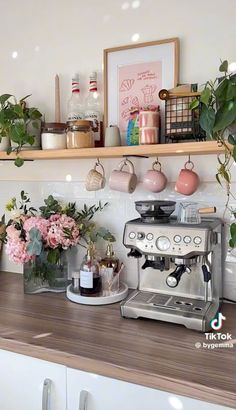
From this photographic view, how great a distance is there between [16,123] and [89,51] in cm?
46

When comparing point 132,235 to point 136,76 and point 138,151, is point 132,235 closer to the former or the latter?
point 138,151

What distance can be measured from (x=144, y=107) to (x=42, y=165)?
61 centimetres

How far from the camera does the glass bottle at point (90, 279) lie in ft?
4.91

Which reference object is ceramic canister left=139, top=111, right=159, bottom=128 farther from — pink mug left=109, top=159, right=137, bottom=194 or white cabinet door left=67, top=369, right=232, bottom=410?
white cabinet door left=67, top=369, right=232, bottom=410

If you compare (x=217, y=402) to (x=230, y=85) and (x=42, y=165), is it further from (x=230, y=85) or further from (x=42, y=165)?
(x=42, y=165)

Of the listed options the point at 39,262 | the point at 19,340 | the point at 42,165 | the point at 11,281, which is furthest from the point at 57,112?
the point at 19,340

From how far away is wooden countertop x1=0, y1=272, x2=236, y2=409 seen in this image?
94 cm

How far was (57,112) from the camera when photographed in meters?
1.73

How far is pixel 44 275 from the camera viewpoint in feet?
5.39

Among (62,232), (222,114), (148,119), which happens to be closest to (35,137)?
(62,232)

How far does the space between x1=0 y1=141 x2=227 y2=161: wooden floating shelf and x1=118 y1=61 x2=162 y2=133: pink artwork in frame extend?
0.70 ft

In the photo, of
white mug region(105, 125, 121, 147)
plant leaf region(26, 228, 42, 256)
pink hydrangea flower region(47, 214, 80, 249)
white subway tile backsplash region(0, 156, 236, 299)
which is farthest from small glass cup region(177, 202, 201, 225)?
plant leaf region(26, 228, 42, 256)

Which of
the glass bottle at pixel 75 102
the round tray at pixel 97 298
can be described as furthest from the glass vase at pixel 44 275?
the glass bottle at pixel 75 102

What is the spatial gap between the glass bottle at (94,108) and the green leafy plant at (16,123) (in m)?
0.24
